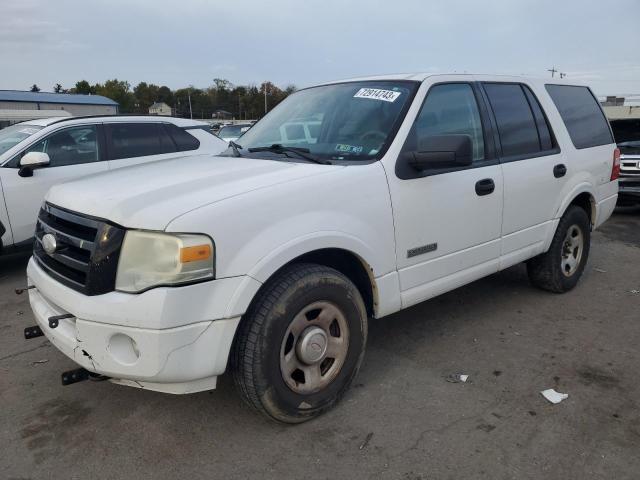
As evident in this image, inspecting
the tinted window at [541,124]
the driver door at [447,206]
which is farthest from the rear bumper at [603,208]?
the driver door at [447,206]

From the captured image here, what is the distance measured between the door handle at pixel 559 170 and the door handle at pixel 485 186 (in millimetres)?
966

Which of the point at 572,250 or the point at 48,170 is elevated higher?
the point at 48,170

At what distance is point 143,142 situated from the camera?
258 inches

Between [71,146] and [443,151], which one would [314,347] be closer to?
[443,151]

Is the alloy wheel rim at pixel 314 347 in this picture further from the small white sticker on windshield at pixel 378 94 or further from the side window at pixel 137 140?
the side window at pixel 137 140

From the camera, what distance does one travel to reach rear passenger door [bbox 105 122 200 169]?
629 centimetres

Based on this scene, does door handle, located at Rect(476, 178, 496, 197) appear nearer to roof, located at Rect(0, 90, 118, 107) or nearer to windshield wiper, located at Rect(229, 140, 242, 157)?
windshield wiper, located at Rect(229, 140, 242, 157)

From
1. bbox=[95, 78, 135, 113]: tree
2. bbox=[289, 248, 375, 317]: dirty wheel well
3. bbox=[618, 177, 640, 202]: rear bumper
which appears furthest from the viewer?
bbox=[95, 78, 135, 113]: tree

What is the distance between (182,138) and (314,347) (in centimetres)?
494

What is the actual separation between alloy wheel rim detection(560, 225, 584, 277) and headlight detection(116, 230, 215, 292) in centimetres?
364

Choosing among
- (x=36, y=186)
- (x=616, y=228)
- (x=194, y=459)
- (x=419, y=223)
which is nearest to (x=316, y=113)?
(x=419, y=223)

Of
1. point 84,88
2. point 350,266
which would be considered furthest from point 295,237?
point 84,88

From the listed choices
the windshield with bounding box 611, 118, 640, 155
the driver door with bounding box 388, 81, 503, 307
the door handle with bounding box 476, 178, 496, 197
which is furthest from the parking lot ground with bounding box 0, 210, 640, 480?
the windshield with bounding box 611, 118, 640, 155

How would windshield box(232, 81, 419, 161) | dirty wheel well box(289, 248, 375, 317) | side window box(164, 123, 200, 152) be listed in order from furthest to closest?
side window box(164, 123, 200, 152)
windshield box(232, 81, 419, 161)
dirty wheel well box(289, 248, 375, 317)
